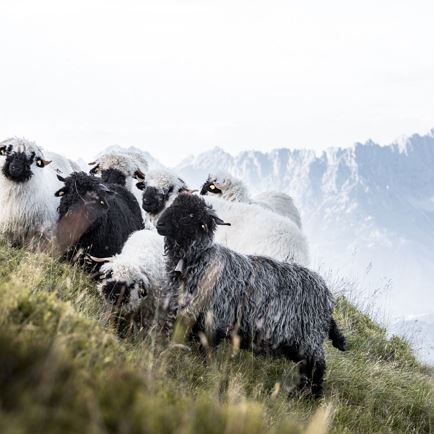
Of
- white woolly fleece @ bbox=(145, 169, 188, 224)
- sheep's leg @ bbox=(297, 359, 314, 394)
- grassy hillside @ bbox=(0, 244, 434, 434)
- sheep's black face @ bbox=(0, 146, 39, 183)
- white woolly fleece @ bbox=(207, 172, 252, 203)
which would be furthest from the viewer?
white woolly fleece @ bbox=(207, 172, 252, 203)

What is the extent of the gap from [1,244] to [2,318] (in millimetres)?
5978

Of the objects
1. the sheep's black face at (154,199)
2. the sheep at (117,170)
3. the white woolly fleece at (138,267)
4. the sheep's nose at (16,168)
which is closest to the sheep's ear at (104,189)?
the white woolly fleece at (138,267)

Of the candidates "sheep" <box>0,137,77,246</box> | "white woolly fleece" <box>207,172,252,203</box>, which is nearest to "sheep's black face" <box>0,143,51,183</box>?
"sheep" <box>0,137,77,246</box>

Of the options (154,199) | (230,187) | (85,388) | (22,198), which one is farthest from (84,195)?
(230,187)

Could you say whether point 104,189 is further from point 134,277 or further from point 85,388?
point 85,388

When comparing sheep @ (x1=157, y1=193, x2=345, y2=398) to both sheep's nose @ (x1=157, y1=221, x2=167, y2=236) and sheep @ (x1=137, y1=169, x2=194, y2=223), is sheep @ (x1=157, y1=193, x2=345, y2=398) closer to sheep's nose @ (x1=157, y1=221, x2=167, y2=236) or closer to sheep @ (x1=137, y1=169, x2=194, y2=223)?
sheep's nose @ (x1=157, y1=221, x2=167, y2=236)

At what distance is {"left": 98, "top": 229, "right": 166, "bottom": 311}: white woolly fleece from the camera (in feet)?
24.1

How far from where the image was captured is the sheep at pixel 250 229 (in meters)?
10.4

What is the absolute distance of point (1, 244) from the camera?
8.70m

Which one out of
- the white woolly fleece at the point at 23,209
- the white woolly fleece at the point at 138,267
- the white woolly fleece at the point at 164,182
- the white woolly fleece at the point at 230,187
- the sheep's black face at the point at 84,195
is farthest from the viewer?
the white woolly fleece at the point at 230,187

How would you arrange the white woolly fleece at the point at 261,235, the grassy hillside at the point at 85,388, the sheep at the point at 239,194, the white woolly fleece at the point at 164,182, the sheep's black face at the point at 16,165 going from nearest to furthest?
the grassy hillside at the point at 85,388, the sheep's black face at the point at 16,165, the white woolly fleece at the point at 261,235, the white woolly fleece at the point at 164,182, the sheep at the point at 239,194

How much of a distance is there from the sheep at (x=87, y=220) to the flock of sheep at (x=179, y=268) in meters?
0.01

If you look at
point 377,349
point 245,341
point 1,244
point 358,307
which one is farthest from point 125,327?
point 358,307

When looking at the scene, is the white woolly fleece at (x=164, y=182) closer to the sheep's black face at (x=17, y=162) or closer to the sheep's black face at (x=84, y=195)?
the sheep's black face at (x=84, y=195)
